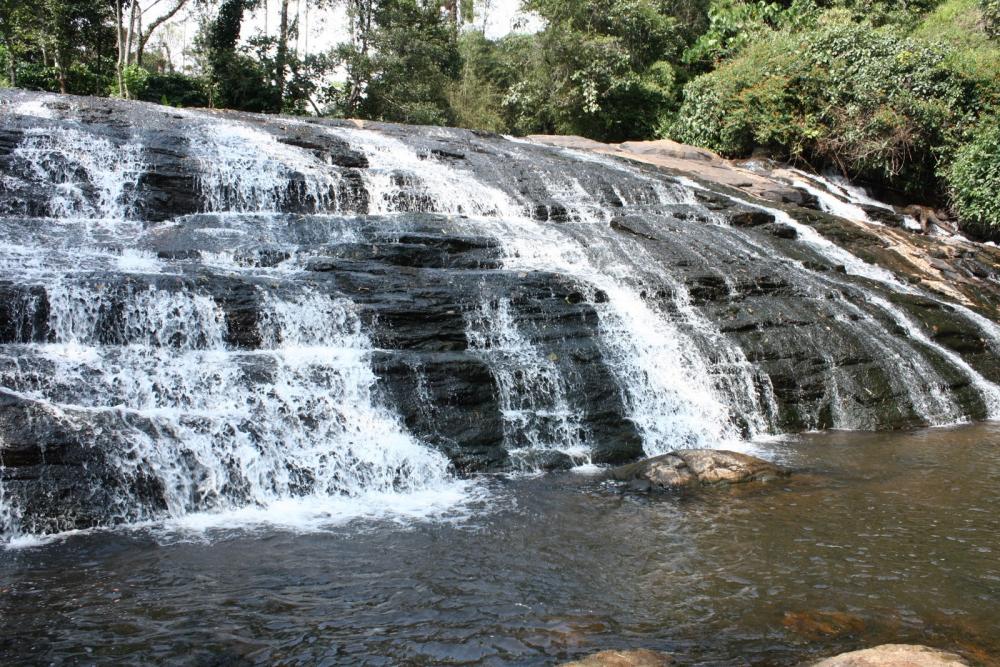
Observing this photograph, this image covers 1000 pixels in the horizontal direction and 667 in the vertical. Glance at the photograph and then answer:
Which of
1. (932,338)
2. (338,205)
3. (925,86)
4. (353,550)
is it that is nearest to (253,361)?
(353,550)

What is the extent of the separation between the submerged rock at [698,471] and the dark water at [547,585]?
10.6 inches

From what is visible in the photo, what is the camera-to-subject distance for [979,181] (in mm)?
17234

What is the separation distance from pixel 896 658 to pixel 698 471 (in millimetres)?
3842

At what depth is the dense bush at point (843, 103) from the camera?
741 inches

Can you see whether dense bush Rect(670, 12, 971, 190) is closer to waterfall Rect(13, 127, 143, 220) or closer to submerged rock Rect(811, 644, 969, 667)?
waterfall Rect(13, 127, 143, 220)

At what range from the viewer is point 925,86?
18.9 m

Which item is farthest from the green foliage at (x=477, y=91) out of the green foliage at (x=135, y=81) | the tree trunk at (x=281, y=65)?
the green foliage at (x=135, y=81)

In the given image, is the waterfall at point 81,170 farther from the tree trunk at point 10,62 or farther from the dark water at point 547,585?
the tree trunk at point 10,62

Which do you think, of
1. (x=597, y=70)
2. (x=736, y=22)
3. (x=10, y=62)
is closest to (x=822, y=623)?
(x=597, y=70)

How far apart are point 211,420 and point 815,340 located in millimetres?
7777

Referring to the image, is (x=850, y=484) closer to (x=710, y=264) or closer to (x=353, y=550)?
(x=353, y=550)

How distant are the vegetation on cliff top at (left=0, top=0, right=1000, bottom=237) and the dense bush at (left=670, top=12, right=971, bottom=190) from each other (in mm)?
44

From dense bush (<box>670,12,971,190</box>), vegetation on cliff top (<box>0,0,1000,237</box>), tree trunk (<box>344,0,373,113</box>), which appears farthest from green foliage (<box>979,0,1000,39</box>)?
tree trunk (<box>344,0,373,113</box>)

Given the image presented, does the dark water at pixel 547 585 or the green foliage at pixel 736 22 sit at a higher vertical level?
the green foliage at pixel 736 22
